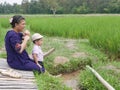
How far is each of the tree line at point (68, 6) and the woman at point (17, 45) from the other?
3833 centimetres

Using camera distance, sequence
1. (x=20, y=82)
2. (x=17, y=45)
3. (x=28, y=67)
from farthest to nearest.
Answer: (x=28, y=67)
(x=17, y=45)
(x=20, y=82)

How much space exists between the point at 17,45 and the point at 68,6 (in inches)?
1763

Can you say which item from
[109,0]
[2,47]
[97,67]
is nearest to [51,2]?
[109,0]

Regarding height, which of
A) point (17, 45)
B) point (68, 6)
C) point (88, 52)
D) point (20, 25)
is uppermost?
point (20, 25)

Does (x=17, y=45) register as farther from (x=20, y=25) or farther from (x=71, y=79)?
(x=71, y=79)

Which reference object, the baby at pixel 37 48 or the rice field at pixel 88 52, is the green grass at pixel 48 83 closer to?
the rice field at pixel 88 52

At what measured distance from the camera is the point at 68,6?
49.9 meters

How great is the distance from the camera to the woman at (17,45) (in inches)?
215

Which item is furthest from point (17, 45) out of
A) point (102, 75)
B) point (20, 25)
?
point (102, 75)

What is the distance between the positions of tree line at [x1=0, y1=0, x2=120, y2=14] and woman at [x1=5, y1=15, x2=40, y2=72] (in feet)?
126

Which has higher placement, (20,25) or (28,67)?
(20,25)

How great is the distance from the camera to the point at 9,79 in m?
4.90

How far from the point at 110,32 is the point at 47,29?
4.31m

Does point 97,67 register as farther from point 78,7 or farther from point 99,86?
point 78,7
